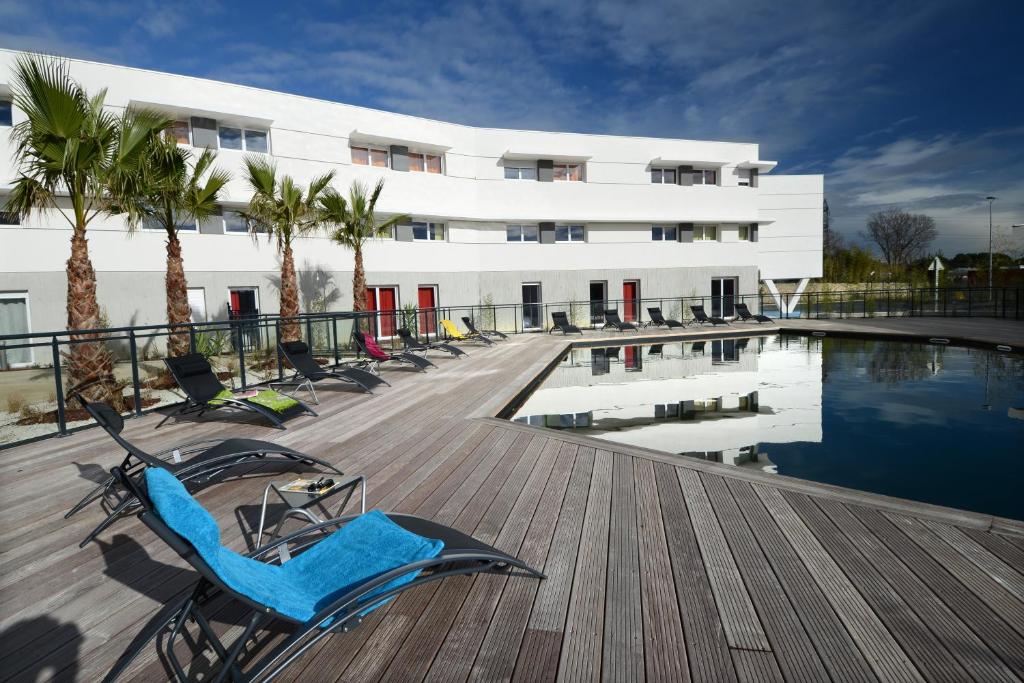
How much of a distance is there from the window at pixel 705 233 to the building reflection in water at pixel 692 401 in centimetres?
1124

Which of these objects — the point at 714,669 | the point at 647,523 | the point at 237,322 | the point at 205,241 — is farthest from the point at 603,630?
the point at 205,241

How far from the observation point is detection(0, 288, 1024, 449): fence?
714 centimetres

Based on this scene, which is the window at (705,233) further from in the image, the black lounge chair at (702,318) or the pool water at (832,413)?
the pool water at (832,413)

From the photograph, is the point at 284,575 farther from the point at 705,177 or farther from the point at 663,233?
the point at 705,177

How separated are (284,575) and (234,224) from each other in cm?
1763

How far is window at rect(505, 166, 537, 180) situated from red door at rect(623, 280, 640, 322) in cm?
630

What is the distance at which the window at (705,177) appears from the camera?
24.2 m

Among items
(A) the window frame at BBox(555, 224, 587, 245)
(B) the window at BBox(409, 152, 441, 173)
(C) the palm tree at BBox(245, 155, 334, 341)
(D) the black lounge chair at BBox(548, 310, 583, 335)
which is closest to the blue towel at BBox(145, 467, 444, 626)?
(C) the palm tree at BBox(245, 155, 334, 341)

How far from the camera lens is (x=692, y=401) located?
9.11m

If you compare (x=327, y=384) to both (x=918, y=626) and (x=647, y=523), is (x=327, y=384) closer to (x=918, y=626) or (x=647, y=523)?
(x=647, y=523)

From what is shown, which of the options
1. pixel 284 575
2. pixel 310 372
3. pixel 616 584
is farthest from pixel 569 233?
pixel 284 575

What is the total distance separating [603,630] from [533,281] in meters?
20.4

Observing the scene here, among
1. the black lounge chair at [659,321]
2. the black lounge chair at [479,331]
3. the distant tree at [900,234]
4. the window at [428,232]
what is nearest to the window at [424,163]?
the window at [428,232]

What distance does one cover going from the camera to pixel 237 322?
7969 mm
